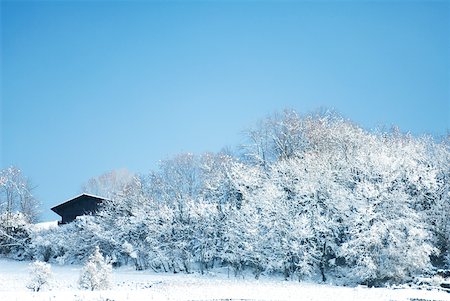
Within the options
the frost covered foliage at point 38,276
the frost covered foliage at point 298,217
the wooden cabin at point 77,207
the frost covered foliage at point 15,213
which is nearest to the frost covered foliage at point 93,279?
the frost covered foliage at point 38,276

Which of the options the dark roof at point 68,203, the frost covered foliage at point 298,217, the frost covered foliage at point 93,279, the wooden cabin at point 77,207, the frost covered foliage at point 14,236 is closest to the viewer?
the frost covered foliage at point 93,279

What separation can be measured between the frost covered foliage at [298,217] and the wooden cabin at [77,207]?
5.49 metres

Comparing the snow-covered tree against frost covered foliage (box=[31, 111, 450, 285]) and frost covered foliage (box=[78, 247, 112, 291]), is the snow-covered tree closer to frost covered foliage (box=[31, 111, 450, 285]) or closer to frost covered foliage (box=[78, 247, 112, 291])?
frost covered foliage (box=[31, 111, 450, 285])

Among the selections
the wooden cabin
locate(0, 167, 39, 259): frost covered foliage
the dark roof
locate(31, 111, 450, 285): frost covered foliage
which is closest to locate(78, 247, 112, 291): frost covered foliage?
locate(31, 111, 450, 285): frost covered foliage

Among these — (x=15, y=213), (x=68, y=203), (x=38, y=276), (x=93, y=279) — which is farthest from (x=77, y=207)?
(x=93, y=279)

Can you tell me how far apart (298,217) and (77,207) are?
3566 cm

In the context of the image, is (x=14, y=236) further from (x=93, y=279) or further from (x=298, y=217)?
(x=298, y=217)

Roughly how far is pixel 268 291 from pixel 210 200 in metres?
23.2

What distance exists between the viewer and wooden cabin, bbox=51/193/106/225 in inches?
2569

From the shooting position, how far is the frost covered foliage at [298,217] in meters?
38.6

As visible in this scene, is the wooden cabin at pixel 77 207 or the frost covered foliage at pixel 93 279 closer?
the frost covered foliage at pixel 93 279

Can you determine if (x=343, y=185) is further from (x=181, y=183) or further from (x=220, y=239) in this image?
(x=181, y=183)

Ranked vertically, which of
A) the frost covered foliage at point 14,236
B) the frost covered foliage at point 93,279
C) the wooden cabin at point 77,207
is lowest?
the frost covered foliage at point 93,279

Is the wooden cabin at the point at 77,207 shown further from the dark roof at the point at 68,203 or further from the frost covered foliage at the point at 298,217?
the frost covered foliage at the point at 298,217
